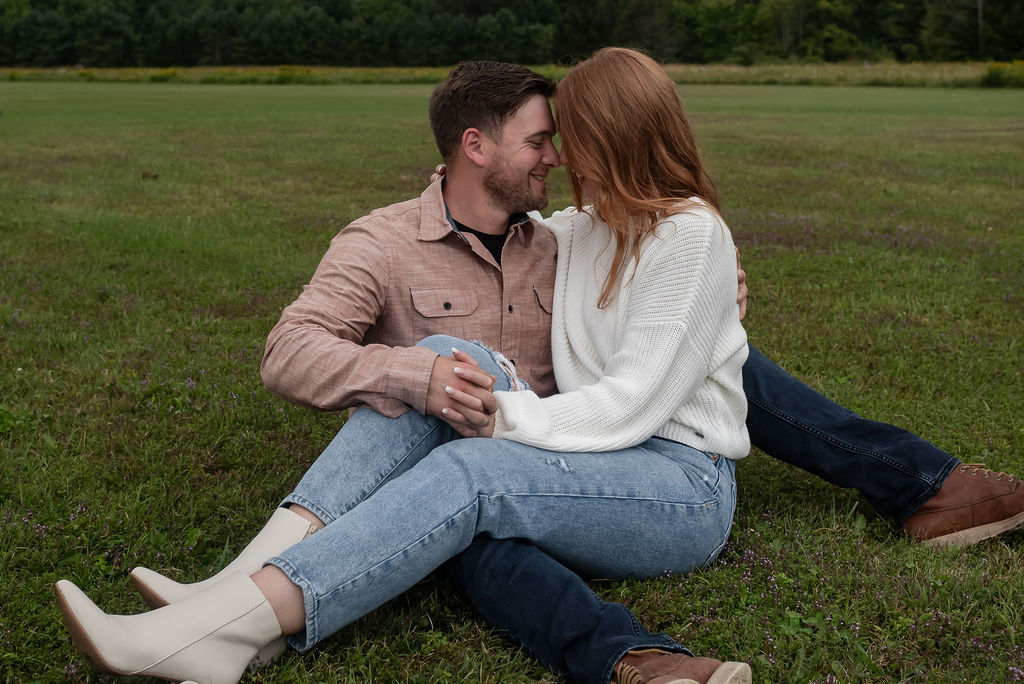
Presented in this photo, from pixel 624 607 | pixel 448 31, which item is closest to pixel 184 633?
pixel 624 607

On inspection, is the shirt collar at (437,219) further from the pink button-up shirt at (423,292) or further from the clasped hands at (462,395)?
the clasped hands at (462,395)

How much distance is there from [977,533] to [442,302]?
224 cm

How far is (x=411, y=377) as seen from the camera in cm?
312

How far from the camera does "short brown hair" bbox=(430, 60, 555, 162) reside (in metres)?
3.83

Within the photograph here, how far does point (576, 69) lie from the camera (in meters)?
3.48

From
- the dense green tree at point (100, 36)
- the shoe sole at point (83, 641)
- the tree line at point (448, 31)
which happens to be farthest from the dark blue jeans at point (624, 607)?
the dense green tree at point (100, 36)

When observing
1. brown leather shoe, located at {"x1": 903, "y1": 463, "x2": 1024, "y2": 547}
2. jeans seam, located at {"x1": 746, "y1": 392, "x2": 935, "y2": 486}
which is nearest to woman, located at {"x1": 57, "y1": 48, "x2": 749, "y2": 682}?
jeans seam, located at {"x1": 746, "y1": 392, "x2": 935, "y2": 486}

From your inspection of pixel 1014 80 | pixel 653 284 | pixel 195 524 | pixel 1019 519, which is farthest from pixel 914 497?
pixel 1014 80

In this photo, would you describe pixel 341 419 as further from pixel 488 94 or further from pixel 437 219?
pixel 488 94

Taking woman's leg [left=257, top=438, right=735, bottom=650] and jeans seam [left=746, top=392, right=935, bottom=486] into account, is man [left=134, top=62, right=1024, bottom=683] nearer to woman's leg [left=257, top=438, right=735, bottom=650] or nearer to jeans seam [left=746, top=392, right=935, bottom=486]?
jeans seam [left=746, top=392, right=935, bottom=486]

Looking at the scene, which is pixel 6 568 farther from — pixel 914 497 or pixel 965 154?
pixel 965 154

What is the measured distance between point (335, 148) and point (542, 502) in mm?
15916

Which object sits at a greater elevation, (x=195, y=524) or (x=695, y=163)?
(x=695, y=163)

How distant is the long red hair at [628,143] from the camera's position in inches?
132
